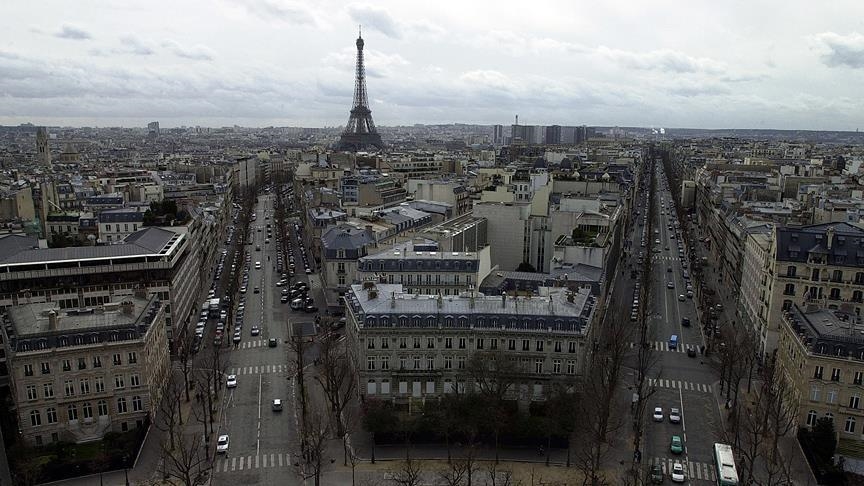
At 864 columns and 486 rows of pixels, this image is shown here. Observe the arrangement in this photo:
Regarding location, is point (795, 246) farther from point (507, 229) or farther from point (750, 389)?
point (507, 229)

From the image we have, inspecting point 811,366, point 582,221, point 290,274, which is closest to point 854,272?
point 811,366

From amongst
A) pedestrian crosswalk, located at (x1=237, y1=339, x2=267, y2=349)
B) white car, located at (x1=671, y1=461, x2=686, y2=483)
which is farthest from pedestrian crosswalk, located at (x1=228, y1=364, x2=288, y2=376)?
white car, located at (x1=671, y1=461, x2=686, y2=483)

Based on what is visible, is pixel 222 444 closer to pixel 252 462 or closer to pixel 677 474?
pixel 252 462

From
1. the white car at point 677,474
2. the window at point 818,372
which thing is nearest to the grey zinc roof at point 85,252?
the white car at point 677,474

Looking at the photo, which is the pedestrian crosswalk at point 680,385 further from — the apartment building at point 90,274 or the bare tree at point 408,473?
the apartment building at point 90,274

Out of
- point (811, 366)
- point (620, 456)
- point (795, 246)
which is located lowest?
point (620, 456)

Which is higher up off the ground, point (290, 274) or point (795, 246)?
point (795, 246)

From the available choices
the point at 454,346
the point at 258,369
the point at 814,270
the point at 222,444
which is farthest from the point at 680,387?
the point at 222,444

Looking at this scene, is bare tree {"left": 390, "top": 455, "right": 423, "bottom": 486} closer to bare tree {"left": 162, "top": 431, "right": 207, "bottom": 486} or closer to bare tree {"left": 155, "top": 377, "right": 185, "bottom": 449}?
bare tree {"left": 162, "top": 431, "right": 207, "bottom": 486}
